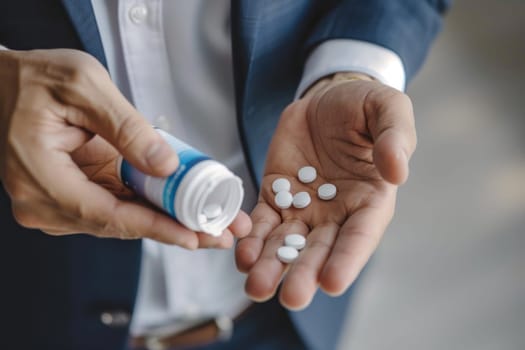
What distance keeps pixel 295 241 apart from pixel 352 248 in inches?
3.7

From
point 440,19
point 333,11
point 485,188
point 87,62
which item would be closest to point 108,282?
point 87,62

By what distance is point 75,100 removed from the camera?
0.64 meters

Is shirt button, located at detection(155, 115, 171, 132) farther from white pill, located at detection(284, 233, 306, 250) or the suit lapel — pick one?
white pill, located at detection(284, 233, 306, 250)

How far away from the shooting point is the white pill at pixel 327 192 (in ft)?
2.72

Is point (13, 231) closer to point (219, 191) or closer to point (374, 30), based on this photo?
point (219, 191)

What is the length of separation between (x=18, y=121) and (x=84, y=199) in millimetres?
114

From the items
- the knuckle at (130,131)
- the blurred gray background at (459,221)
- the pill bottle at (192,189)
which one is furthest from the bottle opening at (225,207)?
the blurred gray background at (459,221)

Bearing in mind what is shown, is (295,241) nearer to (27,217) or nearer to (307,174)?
(307,174)

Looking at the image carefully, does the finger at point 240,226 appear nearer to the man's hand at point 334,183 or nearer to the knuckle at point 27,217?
the man's hand at point 334,183

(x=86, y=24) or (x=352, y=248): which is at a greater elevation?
(x=86, y=24)

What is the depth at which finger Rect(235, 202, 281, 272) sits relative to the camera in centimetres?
75

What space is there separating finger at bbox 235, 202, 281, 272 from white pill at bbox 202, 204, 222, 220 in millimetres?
73

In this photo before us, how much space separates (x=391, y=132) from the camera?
0.71 meters

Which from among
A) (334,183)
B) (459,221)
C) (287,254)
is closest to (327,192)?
(334,183)
